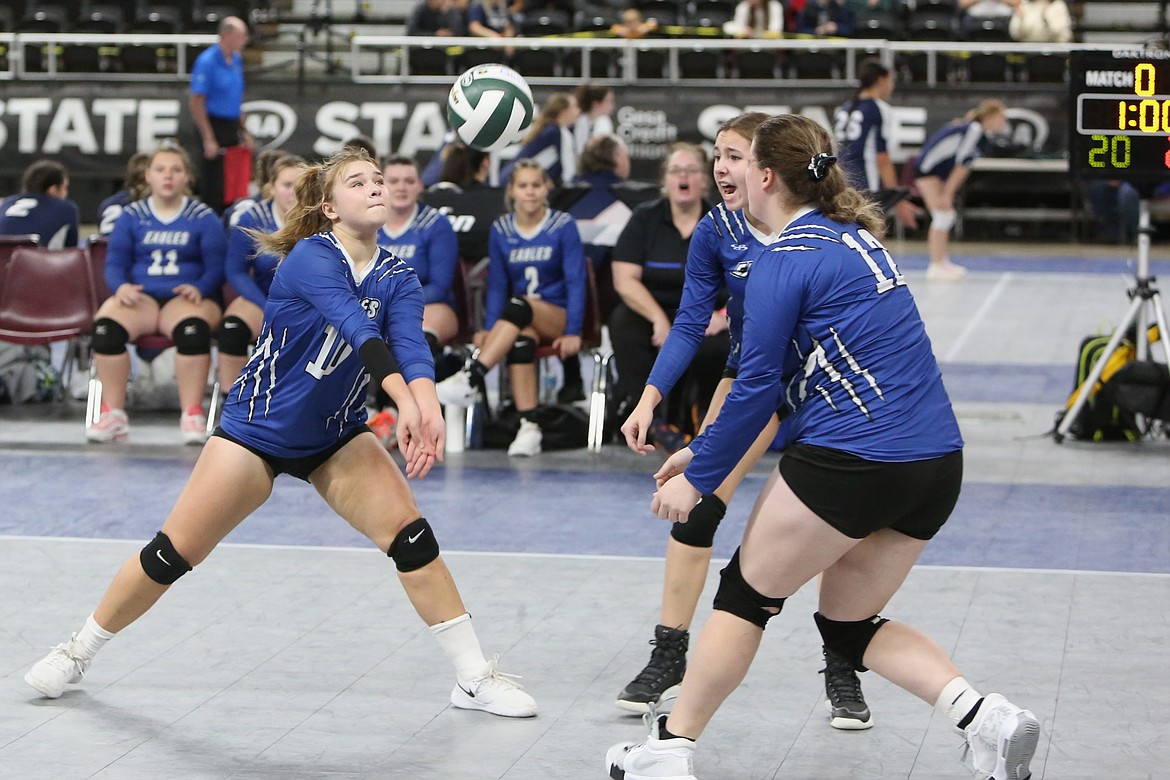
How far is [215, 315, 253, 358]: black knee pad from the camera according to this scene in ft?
29.3

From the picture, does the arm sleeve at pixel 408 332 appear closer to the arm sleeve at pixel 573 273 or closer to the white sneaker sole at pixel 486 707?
the white sneaker sole at pixel 486 707

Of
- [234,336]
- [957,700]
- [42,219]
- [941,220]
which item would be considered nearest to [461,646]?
[957,700]

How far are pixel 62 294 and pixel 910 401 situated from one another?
7.02 meters

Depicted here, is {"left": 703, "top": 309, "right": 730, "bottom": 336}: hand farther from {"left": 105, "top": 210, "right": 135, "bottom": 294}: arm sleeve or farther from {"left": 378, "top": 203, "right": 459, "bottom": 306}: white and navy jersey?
{"left": 105, "top": 210, "right": 135, "bottom": 294}: arm sleeve

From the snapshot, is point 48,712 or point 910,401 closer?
point 910,401

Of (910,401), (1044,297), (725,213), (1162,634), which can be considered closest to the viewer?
(910,401)

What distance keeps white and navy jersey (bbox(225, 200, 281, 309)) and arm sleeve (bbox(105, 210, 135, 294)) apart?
555 millimetres

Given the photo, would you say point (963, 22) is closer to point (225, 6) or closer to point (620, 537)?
point (225, 6)

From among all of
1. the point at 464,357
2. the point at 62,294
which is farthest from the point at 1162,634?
the point at 62,294

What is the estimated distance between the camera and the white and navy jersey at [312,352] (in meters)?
4.48

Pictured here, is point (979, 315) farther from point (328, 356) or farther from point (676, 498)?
point (676, 498)

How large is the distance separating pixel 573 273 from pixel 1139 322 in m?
3.08

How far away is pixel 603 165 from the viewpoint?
10.4m

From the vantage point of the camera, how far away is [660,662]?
15.5 feet
